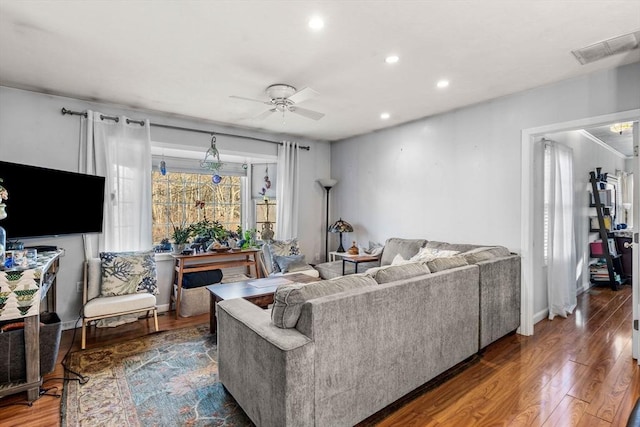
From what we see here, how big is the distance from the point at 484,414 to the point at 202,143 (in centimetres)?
427

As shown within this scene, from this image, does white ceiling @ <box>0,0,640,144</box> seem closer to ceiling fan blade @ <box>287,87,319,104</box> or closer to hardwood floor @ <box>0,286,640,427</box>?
ceiling fan blade @ <box>287,87,319,104</box>

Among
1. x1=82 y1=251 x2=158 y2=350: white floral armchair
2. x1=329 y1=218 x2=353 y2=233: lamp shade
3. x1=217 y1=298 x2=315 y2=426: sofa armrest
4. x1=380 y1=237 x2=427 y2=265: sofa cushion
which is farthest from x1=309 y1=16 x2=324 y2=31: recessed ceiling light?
x1=329 y1=218 x2=353 y2=233: lamp shade

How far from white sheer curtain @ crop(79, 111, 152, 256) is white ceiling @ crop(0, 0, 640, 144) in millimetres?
354

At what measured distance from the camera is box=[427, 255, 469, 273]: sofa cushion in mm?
2518

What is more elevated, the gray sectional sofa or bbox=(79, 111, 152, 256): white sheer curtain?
bbox=(79, 111, 152, 256): white sheer curtain

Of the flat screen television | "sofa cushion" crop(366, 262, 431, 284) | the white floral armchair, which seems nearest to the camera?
"sofa cushion" crop(366, 262, 431, 284)

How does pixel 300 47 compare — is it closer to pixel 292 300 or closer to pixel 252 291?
pixel 292 300

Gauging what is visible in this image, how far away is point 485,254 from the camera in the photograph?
3045 millimetres

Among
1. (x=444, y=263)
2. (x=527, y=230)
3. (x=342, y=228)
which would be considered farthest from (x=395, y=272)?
(x=342, y=228)

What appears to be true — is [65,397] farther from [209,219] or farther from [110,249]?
[209,219]

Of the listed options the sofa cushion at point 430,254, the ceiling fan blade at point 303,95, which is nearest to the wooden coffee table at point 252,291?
the sofa cushion at point 430,254

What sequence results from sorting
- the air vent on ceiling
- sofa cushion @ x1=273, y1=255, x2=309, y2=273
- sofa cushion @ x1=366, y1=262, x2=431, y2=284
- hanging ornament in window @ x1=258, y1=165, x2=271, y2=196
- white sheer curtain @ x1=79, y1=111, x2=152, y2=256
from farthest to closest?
hanging ornament in window @ x1=258, y1=165, x2=271, y2=196, sofa cushion @ x1=273, y1=255, x2=309, y2=273, white sheer curtain @ x1=79, y1=111, x2=152, y2=256, the air vent on ceiling, sofa cushion @ x1=366, y1=262, x2=431, y2=284

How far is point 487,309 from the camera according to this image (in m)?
2.87

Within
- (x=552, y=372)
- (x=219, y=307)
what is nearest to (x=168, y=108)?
(x=219, y=307)
